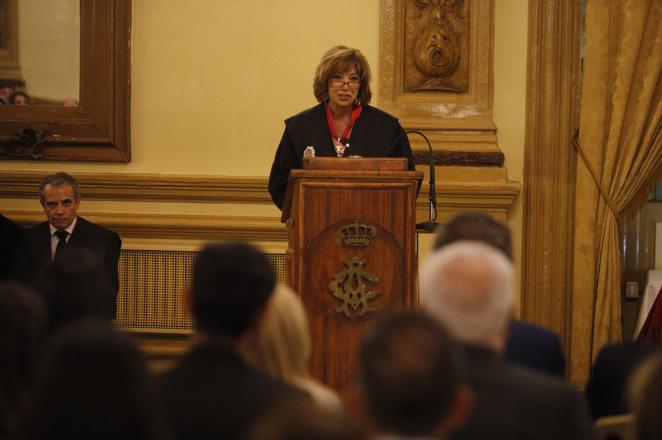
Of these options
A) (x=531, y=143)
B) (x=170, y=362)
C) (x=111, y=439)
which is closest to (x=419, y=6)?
(x=531, y=143)

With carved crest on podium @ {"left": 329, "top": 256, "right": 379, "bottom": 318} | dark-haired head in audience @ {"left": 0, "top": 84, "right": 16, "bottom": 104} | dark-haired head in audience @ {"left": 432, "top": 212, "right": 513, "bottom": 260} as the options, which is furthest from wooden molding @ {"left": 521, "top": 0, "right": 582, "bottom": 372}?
dark-haired head in audience @ {"left": 432, "top": 212, "right": 513, "bottom": 260}

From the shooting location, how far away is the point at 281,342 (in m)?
2.64

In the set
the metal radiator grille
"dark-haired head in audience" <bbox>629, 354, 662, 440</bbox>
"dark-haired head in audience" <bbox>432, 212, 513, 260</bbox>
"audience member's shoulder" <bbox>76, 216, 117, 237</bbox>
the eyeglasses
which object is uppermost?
the eyeglasses

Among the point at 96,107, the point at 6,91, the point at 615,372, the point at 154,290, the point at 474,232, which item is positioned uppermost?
the point at 6,91

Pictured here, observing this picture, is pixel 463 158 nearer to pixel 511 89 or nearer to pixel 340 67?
pixel 511 89

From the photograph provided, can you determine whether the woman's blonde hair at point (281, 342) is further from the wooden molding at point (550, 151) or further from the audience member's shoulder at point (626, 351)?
the wooden molding at point (550, 151)

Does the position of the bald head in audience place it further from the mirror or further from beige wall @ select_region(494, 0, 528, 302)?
the mirror

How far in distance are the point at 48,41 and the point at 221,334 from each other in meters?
5.59

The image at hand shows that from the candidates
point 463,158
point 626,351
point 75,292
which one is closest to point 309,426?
point 75,292

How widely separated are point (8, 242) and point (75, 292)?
3.89 m

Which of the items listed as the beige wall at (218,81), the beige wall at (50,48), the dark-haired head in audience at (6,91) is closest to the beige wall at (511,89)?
the beige wall at (218,81)

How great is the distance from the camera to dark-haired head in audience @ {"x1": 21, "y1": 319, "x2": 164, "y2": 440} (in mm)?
1932

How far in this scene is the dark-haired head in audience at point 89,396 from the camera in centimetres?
193

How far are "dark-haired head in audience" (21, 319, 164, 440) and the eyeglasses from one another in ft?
11.6
